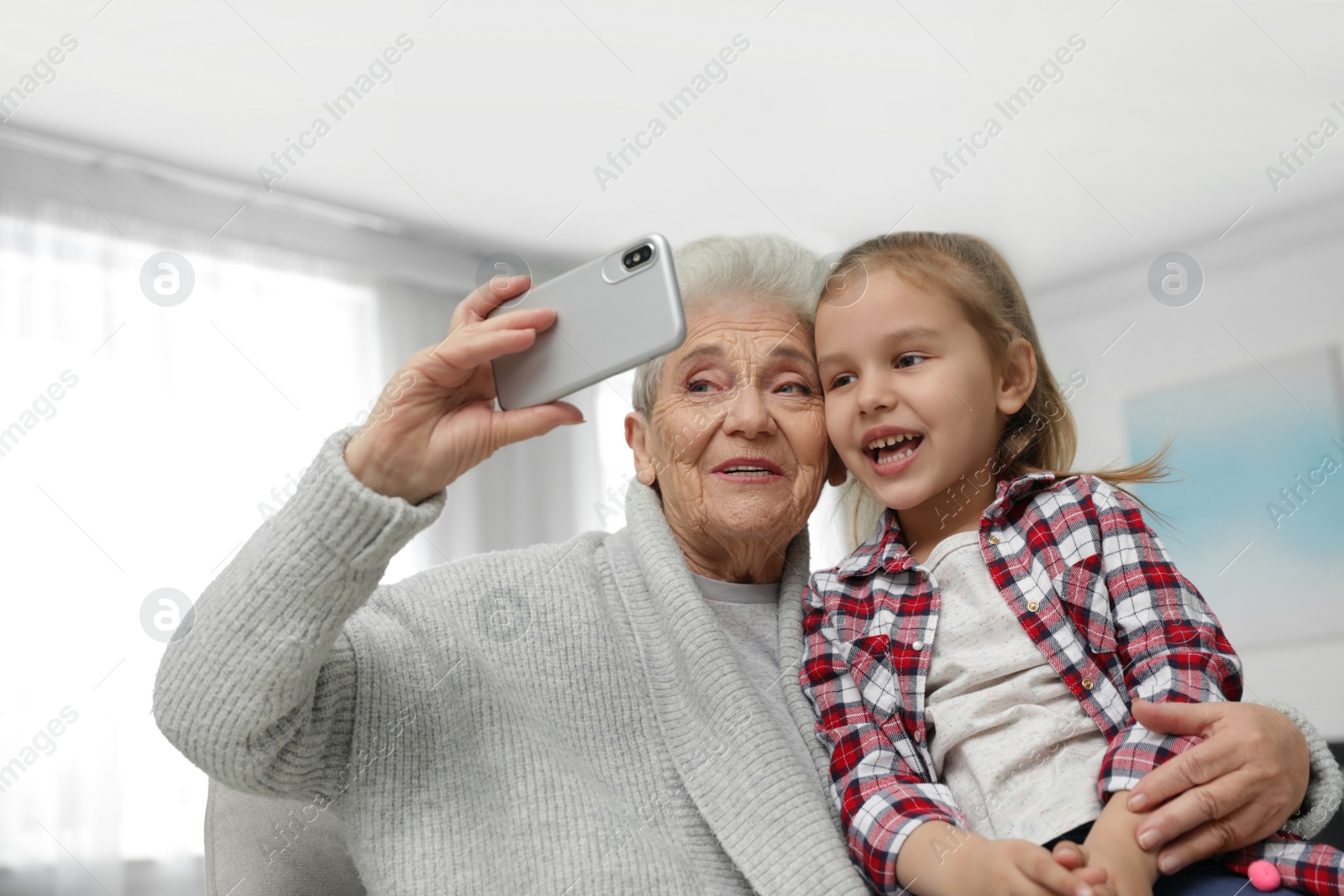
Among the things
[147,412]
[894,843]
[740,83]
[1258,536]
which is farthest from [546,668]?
[1258,536]

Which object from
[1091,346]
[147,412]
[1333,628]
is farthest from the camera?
[1091,346]

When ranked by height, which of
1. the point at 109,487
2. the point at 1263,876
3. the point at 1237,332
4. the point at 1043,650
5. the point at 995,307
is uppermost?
the point at 109,487

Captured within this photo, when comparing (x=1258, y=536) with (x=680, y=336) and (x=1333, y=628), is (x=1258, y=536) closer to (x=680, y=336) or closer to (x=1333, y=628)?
(x=1333, y=628)

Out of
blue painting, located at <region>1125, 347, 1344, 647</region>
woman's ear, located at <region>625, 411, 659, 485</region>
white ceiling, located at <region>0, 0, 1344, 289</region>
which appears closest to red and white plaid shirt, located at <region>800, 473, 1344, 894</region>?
woman's ear, located at <region>625, 411, 659, 485</region>

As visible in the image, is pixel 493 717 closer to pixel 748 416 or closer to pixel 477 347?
pixel 477 347

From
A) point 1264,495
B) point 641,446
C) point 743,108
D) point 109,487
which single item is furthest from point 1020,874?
point 1264,495

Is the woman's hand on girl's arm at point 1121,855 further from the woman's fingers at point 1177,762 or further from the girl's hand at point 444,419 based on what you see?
the girl's hand at point 444,419

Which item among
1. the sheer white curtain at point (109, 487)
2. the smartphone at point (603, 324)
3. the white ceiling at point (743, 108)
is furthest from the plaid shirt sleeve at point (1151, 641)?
the sheer white curtain at point (109, 487)

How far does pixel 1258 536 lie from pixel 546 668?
462 centimetres

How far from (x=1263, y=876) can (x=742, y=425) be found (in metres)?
0.78

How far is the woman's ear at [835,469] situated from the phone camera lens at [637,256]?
573 mm

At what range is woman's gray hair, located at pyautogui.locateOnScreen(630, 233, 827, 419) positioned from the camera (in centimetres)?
158

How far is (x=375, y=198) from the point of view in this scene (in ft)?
16.4

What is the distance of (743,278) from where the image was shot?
1.59 meters
